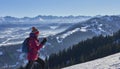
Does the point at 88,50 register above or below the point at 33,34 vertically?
below

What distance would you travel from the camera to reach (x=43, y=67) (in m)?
20.0

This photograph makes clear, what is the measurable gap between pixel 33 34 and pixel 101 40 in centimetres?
13269

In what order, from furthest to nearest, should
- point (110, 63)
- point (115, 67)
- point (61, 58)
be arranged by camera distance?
1. point (61, 58)
2. point (110, 63)
3. point (115, 67)

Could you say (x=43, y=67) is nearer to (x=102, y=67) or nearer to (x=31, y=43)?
(x=31, y=43)

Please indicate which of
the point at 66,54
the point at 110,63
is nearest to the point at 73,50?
the point at 66,54

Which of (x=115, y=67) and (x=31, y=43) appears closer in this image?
(x=31, y=43)

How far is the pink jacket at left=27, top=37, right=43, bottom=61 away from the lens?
19.1 metres

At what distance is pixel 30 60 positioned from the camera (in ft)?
64.1

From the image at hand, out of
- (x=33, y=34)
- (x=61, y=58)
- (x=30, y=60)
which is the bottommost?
(x=61, y=58)

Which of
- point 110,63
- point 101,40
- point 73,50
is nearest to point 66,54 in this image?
point 73,50

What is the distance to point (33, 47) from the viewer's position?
63.0ft

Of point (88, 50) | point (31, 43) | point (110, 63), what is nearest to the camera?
point (31, 43)

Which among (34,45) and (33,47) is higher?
(34,45)

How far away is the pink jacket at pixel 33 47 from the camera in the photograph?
62.7ft
